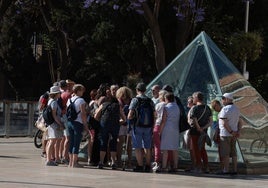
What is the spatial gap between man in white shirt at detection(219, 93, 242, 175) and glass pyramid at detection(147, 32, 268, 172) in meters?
1.08

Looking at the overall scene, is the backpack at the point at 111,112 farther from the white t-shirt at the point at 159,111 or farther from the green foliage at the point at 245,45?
the green foliage at the point at 245,45

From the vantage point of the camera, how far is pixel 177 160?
14.8 m

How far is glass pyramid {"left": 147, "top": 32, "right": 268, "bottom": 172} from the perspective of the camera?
15688 millimetres

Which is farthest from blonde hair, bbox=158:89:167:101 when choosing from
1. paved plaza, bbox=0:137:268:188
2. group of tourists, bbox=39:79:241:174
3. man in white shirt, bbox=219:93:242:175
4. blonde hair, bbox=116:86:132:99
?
paved plaza, bbox=0:137:268:188

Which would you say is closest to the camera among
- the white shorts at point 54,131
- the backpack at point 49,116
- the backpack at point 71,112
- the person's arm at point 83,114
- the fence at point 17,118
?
the person's arm at point 83,114

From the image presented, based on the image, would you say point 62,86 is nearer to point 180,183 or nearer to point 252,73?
point 180,183

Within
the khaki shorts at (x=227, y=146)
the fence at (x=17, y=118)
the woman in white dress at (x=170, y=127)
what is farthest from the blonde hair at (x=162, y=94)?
the fence at (x=17, y=118)

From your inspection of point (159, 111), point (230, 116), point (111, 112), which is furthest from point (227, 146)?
point (111, 112)

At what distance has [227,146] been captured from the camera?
1424 cm

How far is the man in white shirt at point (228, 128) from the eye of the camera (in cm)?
1418

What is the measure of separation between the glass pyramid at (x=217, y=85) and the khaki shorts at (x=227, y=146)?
1.05 metres

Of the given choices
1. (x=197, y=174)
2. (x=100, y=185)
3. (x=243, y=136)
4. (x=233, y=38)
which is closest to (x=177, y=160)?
(x=197, y=174)

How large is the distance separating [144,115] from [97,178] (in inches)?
81.1

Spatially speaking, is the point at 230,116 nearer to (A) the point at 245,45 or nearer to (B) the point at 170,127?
(B) the point at 170,127
